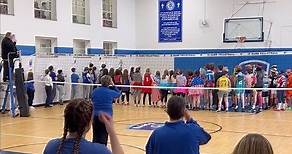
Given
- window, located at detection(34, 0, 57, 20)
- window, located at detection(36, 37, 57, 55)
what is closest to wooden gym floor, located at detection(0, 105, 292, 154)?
window, located at detection(36, 37, 57, 55)

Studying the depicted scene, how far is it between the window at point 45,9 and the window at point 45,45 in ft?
3.03

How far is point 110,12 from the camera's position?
22.9 m

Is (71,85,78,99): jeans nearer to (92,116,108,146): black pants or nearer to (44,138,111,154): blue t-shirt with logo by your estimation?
(92,116,108,146): black pants

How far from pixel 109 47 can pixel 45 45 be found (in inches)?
183

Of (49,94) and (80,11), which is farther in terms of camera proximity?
(80,11)

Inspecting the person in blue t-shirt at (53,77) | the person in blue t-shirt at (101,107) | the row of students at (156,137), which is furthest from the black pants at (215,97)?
the row of students at (156,137)

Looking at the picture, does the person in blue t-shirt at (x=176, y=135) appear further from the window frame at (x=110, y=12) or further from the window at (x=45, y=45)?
the window frame at (x=110, y=12)

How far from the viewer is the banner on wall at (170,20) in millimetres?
23284

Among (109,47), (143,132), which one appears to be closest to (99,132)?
(143,132)

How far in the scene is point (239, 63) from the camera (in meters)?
21.0

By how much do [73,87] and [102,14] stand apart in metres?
5.25

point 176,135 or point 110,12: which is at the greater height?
point 110,12

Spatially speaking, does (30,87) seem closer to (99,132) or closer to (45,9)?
(45,9)

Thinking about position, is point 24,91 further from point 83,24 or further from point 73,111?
point 73,111
